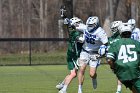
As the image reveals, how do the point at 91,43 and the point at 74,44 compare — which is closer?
the point at 91,43

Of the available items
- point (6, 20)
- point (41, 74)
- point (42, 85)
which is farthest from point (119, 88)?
point (6, 20)

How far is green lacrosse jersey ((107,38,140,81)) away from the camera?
10.1m

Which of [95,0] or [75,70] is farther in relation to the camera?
[95,0]

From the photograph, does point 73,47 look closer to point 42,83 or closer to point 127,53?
point 42,83

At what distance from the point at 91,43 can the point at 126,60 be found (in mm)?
4728

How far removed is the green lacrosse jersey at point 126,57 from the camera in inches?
397

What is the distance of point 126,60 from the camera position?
400 inches

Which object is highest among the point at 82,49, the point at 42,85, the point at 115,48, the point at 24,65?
the point at 115,48

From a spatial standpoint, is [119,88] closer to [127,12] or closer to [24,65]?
[24,65]

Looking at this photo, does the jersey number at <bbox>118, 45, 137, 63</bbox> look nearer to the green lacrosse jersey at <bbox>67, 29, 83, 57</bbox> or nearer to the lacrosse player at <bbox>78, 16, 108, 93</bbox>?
the lacrosse player at <bbox>78, 16, 108, 93</bbox>

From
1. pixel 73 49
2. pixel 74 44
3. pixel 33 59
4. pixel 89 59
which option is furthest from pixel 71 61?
pixel 33 59

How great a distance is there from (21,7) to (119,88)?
25.7 m

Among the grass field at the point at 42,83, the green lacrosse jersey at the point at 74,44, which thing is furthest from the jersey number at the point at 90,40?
the grass field at the point at 42,83

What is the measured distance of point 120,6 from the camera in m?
41.7
